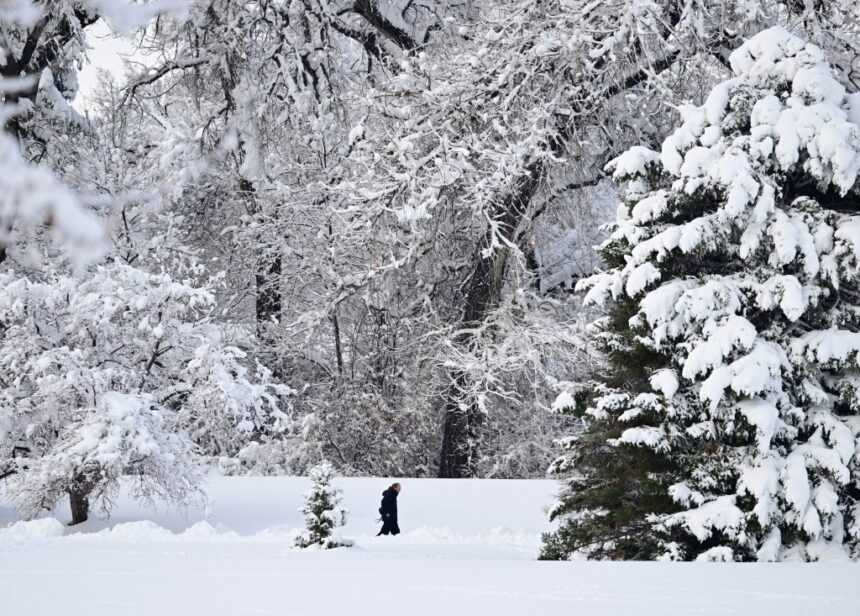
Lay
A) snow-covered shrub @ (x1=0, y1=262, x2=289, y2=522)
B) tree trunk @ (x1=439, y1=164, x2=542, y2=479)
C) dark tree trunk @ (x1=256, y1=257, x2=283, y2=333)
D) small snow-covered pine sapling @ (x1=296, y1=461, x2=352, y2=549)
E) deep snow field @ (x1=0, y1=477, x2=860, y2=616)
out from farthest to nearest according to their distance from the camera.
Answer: dark tree trunk @ (x1=256, y1=257, x2=283, y2=333) < tree trunk @ (x1=439, y1=164, x2=542, y2=479) < snow-covered shrub @ (x1=0, y1=262, x2=289, y2=522) < small snow-covered pine sapling @ (x1=296, y1=461, x2=352, y2=549) < deep snow field @ (x1=0, y1=477, x2=860, y2=616)

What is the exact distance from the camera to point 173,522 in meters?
12.1

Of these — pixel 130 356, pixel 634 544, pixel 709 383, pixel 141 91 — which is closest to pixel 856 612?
pixel 709 383

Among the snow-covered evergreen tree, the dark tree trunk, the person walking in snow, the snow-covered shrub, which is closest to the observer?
the snow-covered evergreen tree

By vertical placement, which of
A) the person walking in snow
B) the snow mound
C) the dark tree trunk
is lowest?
the snow mound

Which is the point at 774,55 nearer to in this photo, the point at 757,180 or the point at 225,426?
the point at 757,180

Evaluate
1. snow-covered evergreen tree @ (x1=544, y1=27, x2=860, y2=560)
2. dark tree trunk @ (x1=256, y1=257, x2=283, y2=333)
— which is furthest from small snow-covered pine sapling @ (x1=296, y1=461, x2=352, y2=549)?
dark tree trunk @ (x1=256, y1=257, x2=283, y2=333)

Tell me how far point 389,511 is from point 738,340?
16.9ft

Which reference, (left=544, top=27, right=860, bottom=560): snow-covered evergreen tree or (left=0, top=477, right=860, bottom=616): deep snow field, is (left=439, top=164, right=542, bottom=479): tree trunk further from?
(left=544, top=27, right=860, bottom=560): snow-covered evergreen tree

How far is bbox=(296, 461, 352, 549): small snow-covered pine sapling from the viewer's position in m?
9.90

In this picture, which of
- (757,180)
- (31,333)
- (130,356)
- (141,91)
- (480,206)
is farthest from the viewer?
(141,91)

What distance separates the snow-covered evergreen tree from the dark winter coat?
2.93 metres

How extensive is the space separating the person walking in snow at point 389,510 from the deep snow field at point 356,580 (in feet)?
0.69

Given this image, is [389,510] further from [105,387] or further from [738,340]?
[738,340]

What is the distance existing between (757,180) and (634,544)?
3.24 meters
